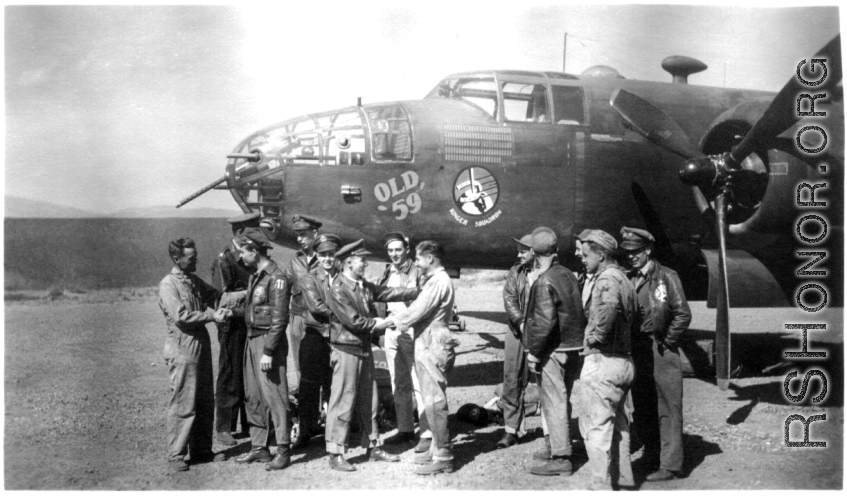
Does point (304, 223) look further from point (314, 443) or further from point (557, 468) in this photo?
point (557, 468)

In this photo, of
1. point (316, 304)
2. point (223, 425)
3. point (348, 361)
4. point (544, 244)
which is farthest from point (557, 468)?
point (223, 425)

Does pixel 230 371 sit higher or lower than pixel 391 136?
lower

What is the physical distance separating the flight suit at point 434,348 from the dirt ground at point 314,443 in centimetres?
50

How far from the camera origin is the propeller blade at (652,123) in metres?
9.24

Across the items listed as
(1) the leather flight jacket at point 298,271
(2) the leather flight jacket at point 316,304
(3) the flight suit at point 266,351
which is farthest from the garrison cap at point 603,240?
(1) the leather flight jacket at point 298,271

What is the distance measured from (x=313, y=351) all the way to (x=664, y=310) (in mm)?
3487

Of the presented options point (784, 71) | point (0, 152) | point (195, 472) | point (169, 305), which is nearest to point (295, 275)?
point (169, 305)

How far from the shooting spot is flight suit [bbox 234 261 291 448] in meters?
6.55

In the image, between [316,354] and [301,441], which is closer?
[316,354]

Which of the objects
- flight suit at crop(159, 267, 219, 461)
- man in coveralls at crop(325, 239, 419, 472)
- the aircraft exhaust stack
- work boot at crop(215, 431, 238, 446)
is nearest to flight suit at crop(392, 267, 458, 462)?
man in coveralls at crop(325, 239, 419, 472)

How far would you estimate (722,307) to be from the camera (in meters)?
8.65

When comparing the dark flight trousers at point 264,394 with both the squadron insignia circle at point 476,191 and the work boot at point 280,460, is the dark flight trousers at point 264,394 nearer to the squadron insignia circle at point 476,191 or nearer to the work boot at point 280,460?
the work boot at point 280,460

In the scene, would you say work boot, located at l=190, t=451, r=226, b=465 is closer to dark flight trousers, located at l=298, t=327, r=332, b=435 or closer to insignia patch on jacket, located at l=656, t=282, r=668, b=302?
dark flight trousers, located at l=298, t=327, r=332, b=435

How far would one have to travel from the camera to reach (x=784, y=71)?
985 cm
